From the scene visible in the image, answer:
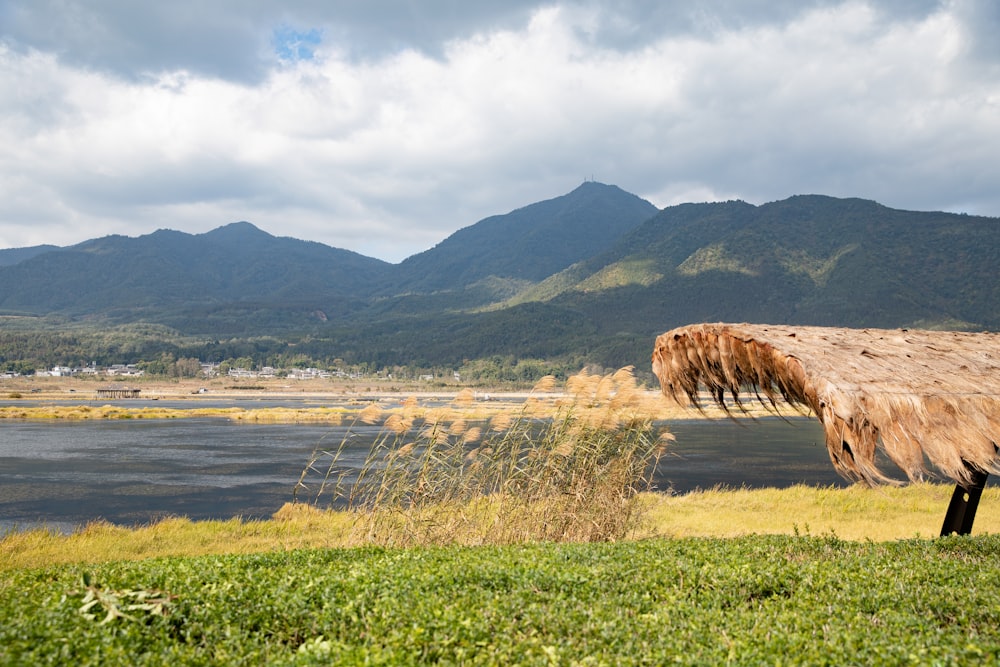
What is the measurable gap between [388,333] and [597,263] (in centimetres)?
5642

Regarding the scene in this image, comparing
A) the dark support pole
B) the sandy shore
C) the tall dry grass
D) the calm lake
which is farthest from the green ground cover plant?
the sandy shore

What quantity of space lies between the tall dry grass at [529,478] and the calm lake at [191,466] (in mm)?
1133

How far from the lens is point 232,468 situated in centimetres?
2384

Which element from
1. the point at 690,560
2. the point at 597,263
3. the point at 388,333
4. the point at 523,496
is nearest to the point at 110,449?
the point at 523,496

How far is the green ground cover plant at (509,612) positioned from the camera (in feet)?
11.4

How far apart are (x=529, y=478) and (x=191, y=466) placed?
62.3 feet

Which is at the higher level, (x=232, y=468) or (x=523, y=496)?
(x=523, y=496)

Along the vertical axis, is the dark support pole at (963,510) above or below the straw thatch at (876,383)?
below

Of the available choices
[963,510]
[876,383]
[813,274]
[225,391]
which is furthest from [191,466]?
[813,274]

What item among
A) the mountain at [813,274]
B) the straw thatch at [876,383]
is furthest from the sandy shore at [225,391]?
the straw thatch at [876,383]

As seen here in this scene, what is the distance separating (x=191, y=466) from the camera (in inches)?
957

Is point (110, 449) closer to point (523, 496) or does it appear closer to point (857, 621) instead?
point (523, 496)

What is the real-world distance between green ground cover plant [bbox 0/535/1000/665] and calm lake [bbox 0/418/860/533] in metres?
4.71

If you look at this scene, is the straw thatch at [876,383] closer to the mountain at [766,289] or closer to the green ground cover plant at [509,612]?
the green ground cover plant at [509,612]
